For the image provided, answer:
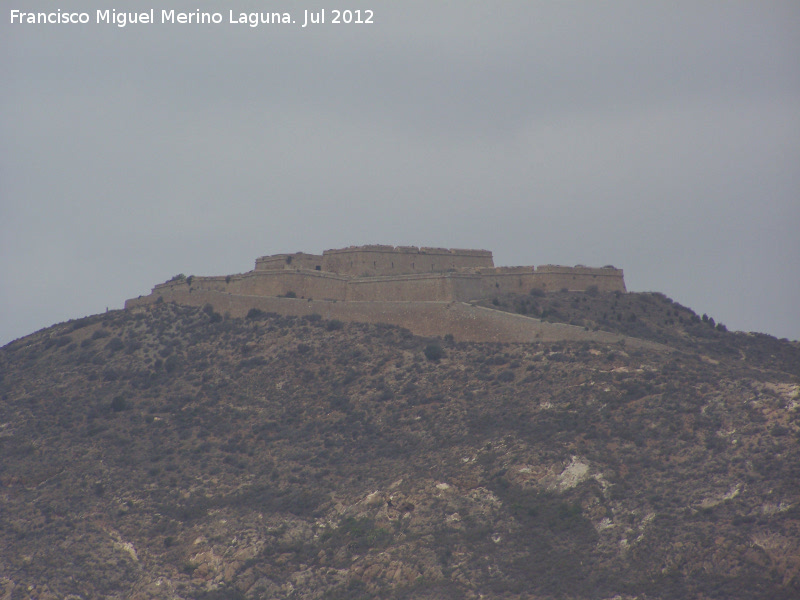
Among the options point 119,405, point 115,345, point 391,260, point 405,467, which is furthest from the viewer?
point 391,260

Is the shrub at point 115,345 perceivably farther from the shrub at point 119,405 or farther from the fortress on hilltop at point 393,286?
the shrub at point 119,405

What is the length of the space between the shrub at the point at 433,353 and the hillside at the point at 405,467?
9 cm

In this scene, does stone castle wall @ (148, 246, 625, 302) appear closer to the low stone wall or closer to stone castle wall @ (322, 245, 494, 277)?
stone castle wall @ (322, 245, 494, 277)

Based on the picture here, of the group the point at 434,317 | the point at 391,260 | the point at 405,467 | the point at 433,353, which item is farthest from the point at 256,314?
the point at 405,467

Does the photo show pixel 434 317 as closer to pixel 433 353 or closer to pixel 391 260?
pixel 433 353

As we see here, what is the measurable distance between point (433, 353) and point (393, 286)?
646cm

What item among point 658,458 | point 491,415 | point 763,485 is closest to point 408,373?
point 491,415

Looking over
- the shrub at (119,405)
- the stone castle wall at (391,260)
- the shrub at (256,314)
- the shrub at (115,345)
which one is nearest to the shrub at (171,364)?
the shrub at (115,345)

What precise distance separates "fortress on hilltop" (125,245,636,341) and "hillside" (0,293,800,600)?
43.4 inches

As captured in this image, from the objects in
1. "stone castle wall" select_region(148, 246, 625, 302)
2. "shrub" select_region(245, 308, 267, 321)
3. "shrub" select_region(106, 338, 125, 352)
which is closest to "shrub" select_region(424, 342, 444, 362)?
"stone castle wall" select_region(148, 246, 625, 302)

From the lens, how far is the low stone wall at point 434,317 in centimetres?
4825

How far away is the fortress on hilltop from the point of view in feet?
168

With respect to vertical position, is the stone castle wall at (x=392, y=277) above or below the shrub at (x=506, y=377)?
above

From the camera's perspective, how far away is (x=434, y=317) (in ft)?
169
